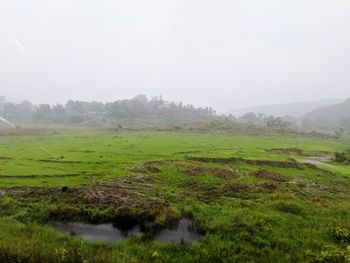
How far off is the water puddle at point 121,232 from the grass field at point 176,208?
735mm

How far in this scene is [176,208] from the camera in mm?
22328

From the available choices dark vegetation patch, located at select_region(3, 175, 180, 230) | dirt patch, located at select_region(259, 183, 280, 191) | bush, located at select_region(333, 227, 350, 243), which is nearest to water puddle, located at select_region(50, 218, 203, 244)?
dark vegetation patch, located at select_region(3, 175, 180, 230)

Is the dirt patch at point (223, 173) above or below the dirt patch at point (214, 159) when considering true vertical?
below

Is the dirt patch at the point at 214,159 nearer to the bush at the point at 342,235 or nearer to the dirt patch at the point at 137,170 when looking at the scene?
the dirt patch at the point at 137,170

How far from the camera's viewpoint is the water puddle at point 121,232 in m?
18.5

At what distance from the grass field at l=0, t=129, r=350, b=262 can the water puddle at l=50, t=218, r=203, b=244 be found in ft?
2.41

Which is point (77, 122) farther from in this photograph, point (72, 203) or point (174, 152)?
point (72, 203)

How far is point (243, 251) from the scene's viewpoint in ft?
54.0

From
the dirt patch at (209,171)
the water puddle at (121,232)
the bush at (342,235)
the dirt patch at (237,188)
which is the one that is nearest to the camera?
the bush at (342,235)

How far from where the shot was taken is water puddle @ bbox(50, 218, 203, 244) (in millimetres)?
18520

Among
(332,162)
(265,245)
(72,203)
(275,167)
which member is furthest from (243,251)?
(332,162)

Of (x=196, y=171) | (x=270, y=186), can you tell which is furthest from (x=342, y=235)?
(x=196, y=171)

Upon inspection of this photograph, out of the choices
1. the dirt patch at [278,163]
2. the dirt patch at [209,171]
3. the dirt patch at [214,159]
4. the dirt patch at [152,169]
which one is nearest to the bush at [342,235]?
the dirt patch at [209,171]

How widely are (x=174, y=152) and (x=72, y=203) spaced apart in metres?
31.7
